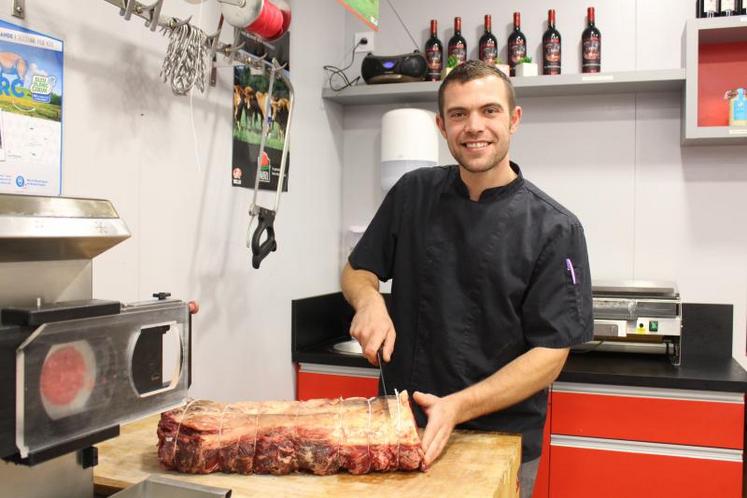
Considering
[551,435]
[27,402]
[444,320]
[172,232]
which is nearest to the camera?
[27,402]

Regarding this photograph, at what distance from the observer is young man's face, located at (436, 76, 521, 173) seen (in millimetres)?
1551

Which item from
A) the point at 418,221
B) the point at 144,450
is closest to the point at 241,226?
the point at 418,221

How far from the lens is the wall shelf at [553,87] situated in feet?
8.48

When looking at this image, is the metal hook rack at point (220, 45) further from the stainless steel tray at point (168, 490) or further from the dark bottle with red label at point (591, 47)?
the dark bottle with red label at point (591, 47)

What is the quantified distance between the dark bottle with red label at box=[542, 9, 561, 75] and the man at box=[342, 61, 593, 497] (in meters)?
1.27

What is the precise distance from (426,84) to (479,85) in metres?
1.32

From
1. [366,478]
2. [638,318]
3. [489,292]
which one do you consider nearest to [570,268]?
[489,292]

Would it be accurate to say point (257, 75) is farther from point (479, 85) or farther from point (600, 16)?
point (600, 16)

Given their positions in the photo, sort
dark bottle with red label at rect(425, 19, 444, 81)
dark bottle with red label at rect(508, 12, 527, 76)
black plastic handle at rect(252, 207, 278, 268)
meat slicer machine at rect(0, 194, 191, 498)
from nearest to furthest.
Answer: meat slicer machine at rect(0, 194, 191, 498), black plastic handle at rect(252, 207, 278, 268), dark bottle with red label at rect(508, 12, 527, 76), dark bottle with red label at rect(425, 19, 444, 81)

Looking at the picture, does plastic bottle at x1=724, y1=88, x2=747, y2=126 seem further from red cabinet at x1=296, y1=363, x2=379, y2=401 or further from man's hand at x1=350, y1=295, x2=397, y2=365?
man's hand at x1=350, y1=295, x2=397, y2=365

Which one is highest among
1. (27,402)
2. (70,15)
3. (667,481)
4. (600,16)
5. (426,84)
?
(600,16)

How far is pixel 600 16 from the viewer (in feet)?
9.40

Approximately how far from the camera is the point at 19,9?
Answer: 1383 mm

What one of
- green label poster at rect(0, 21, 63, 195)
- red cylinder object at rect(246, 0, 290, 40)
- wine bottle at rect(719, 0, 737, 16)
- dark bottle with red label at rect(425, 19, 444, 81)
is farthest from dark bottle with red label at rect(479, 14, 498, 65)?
green label poster at rect(0, 21, 63, 195)
